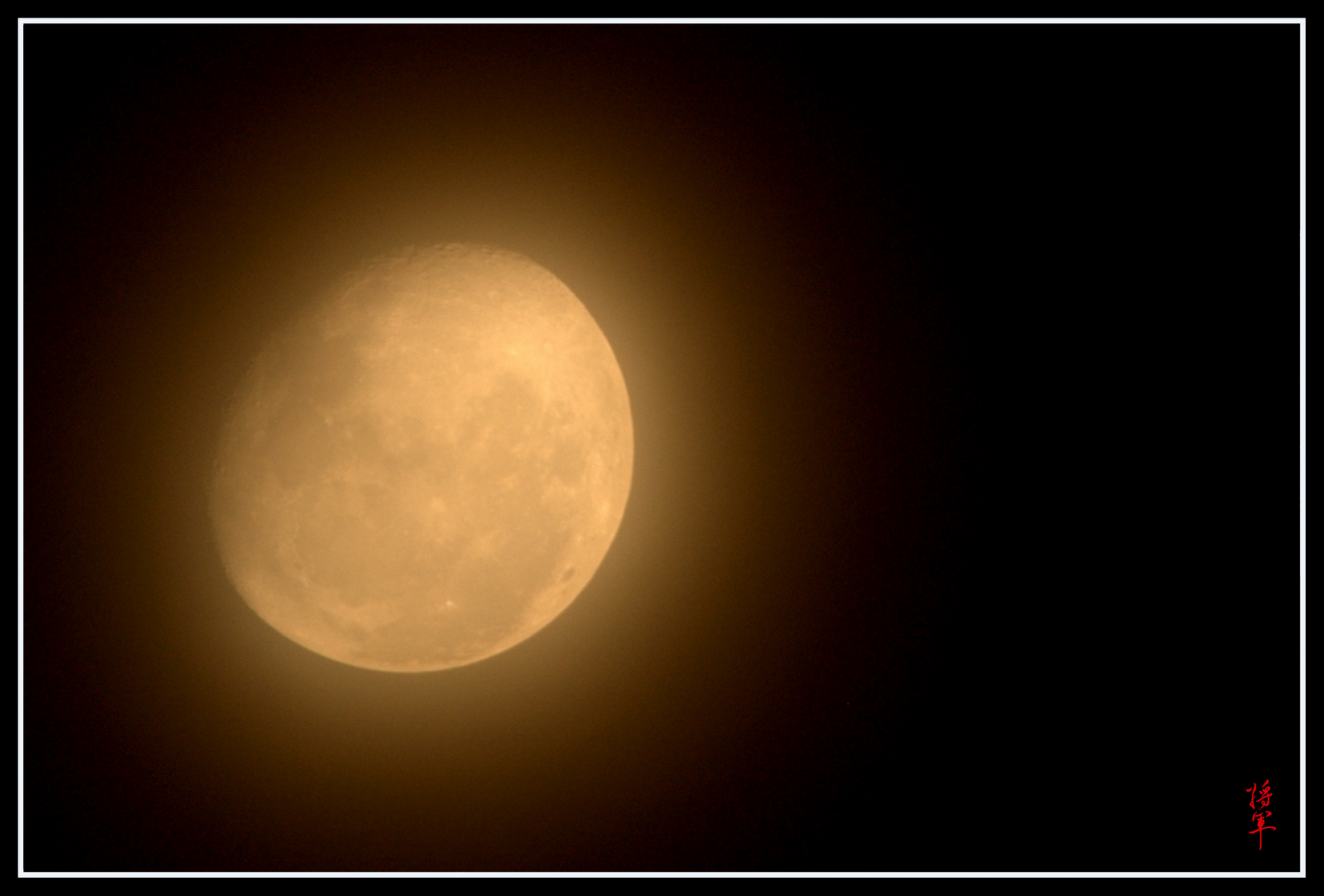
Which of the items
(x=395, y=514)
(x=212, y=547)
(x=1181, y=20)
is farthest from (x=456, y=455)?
(x=1181, y=20)

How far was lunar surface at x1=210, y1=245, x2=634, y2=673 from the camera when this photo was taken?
1.61 meters

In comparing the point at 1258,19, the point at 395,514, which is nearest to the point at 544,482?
the point at 395,514

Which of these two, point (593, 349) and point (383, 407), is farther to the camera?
point (593, 349)

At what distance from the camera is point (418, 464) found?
63.2 inches

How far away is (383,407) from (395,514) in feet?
1.04

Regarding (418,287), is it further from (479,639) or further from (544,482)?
(479,639)

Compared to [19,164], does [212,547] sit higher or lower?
lower

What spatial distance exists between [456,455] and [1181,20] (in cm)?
296

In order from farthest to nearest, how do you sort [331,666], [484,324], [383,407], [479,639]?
[331,666] → [479,639] → [484,324] → [383,407]

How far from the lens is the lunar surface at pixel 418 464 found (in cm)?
161

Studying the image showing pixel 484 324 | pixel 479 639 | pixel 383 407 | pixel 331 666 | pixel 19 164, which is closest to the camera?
pixel 383 407

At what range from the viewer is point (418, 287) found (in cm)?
178

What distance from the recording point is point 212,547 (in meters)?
1.89

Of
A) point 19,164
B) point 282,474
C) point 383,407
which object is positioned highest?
point 19,164
